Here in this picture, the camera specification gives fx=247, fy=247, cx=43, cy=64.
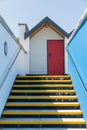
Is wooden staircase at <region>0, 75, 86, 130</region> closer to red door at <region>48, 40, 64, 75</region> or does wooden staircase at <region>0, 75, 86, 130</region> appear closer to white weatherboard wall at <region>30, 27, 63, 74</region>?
white weatherboard wall at <region>30, 27, 63, 74</region>

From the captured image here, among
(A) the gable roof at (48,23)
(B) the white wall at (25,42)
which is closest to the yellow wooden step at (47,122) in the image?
(B) the white wall at (25,42)

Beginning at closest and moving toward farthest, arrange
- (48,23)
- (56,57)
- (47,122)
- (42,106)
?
(47,122) < (42,106) < (48,23) < (56,57)

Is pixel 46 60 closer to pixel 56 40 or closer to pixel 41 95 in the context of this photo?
pixel 56 40

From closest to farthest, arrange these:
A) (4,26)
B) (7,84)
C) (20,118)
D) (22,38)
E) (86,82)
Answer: (86,82), (20,118), (4,26), (7,84), (22,38)

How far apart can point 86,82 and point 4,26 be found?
2.74 metres

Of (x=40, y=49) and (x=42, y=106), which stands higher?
(x=40, y=49)

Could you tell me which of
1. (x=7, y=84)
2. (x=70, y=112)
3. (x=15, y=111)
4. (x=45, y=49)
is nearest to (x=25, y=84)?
(x=7, y=84)

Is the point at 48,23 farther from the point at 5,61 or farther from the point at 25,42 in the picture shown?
the point at 5,61

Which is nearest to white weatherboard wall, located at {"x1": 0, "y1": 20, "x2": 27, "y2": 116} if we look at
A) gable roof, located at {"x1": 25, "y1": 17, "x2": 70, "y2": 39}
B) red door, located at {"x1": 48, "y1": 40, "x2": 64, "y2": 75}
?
gable roof, located at {"x1": 25, "y1": 17, "x2": 70, "y2": 39}

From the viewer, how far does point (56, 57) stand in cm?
1220

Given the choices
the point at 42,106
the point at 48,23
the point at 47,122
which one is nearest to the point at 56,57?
the point at 48,23

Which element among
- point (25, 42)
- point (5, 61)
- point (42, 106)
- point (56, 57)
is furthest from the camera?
point (56, 57)

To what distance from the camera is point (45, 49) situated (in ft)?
40.2

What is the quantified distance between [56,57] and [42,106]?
5825 mm
